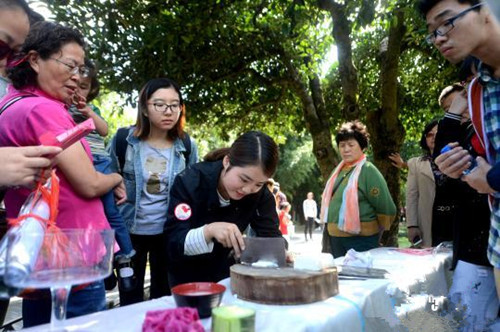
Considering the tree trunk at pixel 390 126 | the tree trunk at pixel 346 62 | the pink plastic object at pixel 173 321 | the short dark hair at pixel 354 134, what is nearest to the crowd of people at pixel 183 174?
the short dark hair at pixel 354 134

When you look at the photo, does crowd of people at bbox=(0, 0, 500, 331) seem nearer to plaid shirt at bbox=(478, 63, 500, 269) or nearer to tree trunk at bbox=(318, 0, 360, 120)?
plaid shirt at bbox=(478, 63, 500, 269)

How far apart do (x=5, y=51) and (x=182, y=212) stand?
3.64 ft

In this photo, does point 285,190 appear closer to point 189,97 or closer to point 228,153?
Result: point 189,97

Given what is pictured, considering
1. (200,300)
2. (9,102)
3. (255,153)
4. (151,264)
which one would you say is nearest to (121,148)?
(151,264)

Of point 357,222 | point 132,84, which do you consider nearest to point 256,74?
point 132,84

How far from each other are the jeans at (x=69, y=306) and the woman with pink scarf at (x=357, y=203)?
8.21ft

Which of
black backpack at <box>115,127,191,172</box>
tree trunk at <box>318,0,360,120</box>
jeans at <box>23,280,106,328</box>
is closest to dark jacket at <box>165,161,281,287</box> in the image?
jeans at <box>23,280,106,328</box>

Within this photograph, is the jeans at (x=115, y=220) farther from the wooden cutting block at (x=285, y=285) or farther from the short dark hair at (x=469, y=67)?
the short dark hair at (x=469, y=67)

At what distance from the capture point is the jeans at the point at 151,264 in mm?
2652

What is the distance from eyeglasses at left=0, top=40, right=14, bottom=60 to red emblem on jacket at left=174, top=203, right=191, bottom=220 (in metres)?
1.06

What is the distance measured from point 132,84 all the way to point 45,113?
4542 millimetres

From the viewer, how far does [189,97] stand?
20.8 feet

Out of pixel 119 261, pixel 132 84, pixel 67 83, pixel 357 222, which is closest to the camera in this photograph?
pixel 67 83

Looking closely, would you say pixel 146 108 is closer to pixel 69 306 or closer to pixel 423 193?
pixel 69 306
